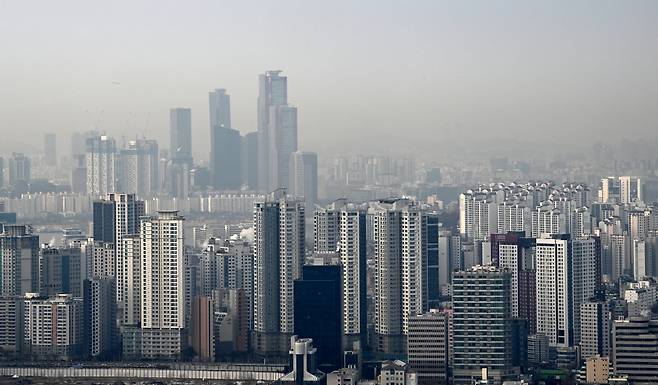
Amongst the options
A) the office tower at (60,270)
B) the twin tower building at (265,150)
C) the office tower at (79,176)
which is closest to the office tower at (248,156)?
the twin tower building at (265,150)

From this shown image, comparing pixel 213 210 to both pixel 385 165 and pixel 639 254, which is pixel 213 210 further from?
pixel 639 254

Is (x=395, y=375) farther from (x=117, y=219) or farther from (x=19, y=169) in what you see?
(x=19, y=169)

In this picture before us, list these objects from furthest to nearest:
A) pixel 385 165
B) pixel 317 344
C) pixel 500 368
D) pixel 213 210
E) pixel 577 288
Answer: pixel 213 210
pixel 385 165
pixel 577 288
pixel 317 344
pixel 500 368

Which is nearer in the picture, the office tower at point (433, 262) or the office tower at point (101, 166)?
the office tower at point (433, 262)

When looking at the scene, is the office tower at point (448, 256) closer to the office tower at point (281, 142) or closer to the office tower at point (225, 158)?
the office tower at point (281, 142)

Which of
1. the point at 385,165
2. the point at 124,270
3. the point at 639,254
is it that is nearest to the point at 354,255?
the point at 385,165

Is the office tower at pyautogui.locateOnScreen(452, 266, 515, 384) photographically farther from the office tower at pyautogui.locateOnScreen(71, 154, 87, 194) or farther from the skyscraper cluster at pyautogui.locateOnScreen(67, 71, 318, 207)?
the office tower at pyautogui.locateOnScreen(71, 154, 87, 194)
